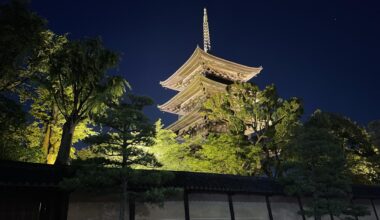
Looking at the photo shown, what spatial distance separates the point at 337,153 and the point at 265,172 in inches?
244

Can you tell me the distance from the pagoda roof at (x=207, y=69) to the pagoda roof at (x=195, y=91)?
336cm

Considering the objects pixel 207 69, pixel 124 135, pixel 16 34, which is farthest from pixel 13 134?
pixel 207 69

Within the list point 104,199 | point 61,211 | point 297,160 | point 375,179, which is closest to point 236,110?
point 297,160

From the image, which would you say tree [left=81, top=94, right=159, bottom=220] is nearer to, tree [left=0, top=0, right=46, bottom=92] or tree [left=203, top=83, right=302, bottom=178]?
tree [left=0, top=0, right=46, bottom=92]

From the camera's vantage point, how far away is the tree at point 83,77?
13148 millimetres

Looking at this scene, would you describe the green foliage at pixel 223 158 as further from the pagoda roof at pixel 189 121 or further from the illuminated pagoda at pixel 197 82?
the illuminated pagoda at pixel 197 82

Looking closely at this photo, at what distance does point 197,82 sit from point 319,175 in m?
17.6

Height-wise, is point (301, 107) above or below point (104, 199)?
above

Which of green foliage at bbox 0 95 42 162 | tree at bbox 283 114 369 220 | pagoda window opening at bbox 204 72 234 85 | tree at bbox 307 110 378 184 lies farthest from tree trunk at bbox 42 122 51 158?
pagoda window opening at bbox 204 72 234 85

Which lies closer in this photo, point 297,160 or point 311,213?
point 311,213

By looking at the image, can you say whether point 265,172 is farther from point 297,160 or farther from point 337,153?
point 337,153

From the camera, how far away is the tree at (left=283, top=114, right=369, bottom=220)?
13.2 meters

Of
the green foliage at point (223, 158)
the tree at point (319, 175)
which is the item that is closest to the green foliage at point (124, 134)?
the tree at point (319, 175)

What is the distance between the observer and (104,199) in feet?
34.6
